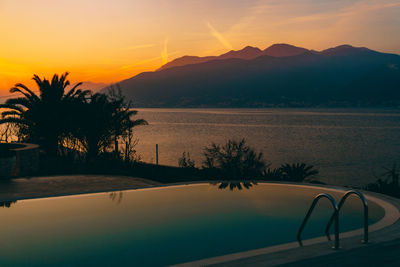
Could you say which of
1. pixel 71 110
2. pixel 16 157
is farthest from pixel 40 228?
pixel 71 110

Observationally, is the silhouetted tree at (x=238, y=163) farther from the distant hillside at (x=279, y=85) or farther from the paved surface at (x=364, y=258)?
the distant hillside at (x=279, y=85)

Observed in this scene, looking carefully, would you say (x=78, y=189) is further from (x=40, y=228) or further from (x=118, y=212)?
(x=40, y=228)

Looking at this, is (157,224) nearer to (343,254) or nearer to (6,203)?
(6,203)

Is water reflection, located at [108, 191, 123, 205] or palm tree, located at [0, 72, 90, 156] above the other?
palm tree, located at [0, 72, 90, 156]

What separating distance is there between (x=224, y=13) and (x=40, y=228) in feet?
59.2

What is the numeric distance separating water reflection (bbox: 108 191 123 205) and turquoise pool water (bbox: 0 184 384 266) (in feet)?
0.08

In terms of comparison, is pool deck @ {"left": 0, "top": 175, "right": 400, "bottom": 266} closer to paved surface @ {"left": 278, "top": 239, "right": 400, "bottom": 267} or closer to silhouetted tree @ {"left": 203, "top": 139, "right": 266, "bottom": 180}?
paved surface @ {"left": 278, "top": 239, "right": 400, "bottom": 267}

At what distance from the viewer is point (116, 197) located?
10.1 metres

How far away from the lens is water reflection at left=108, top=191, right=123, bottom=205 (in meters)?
9.77

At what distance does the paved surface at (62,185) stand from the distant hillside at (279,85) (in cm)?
14790

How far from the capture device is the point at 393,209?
788 centimetres

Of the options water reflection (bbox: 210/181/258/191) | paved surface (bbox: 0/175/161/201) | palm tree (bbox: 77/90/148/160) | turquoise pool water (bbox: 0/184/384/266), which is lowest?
turquoise pool water (bbox: 0/184/384/266)

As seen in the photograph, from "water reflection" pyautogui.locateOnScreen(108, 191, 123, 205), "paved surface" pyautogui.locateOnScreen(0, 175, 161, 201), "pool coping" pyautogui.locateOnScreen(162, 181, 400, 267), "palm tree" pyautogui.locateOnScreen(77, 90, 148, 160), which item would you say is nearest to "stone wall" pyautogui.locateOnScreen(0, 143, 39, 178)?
"paved surface" pyautogui.locateOnScreen(0, 175, 161, 201)

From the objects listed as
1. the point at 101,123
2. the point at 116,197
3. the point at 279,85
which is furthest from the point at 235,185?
the point at 279,85
